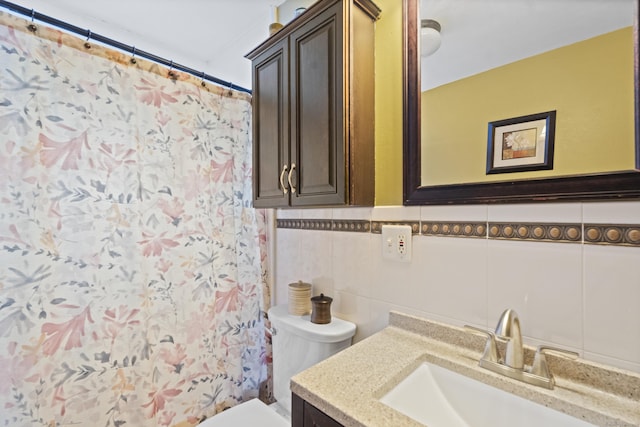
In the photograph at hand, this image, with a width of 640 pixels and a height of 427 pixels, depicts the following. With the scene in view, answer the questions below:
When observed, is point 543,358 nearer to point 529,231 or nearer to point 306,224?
point 529,231

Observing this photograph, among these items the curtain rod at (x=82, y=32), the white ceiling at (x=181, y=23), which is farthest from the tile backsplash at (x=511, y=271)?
the white ceiling at (x=181, y=23)

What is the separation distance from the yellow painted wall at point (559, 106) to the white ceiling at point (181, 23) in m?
1.22

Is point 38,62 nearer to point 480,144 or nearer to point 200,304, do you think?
point 200,304

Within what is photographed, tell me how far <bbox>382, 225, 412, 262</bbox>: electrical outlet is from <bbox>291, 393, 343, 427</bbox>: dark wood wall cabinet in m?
0.54

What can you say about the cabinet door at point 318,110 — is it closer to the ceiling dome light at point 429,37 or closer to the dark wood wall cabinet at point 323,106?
the dark wood wall cabinet at point 323,106

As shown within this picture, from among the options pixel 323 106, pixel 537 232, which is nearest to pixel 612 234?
pixel 537 232

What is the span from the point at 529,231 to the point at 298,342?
89 cm

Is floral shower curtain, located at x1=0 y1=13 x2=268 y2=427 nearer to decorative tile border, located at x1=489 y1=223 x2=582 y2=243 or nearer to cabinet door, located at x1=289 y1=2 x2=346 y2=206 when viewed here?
cabinet door, located at x1=289 y1=2 x2=346 y2=206

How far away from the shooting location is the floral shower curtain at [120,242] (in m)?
1.01

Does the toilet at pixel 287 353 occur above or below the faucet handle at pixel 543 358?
below

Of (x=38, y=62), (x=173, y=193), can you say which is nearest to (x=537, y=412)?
(x=173, y=193)

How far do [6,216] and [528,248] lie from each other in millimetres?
1637

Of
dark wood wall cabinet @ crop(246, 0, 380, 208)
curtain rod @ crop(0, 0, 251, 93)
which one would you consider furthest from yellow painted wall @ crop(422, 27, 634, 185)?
curtain rod @ crop(0, 0, 251, 93)

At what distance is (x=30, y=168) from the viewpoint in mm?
1018
